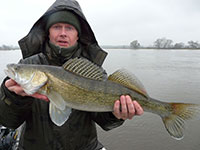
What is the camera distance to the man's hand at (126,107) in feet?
7.63

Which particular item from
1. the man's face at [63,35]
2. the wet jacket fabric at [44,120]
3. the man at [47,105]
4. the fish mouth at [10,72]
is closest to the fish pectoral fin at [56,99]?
Answer: the man at [47,105]

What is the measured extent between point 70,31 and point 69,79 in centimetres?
107

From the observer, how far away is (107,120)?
2.68 m

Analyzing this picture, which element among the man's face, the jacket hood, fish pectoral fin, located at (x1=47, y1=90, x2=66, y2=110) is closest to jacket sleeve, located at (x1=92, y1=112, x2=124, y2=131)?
fish pectoral fin, located at (x1=47, y1=90, x2=66, y2=110)

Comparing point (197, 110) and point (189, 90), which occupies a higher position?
point (197, 110)

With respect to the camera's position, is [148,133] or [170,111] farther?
[148,133]

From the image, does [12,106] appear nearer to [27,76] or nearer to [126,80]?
[27,76]

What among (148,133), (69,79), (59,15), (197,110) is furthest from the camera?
(148,133)

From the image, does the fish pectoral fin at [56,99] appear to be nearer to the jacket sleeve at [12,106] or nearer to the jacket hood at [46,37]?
the jacket sleeve at [12,106]

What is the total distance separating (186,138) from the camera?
593 cm

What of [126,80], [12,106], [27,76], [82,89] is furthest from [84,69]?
[12,106]

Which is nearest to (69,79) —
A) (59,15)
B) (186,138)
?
(59,15)

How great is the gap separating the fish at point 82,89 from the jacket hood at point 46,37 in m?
0.73

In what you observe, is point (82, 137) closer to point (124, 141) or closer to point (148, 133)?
point (124, 141)
